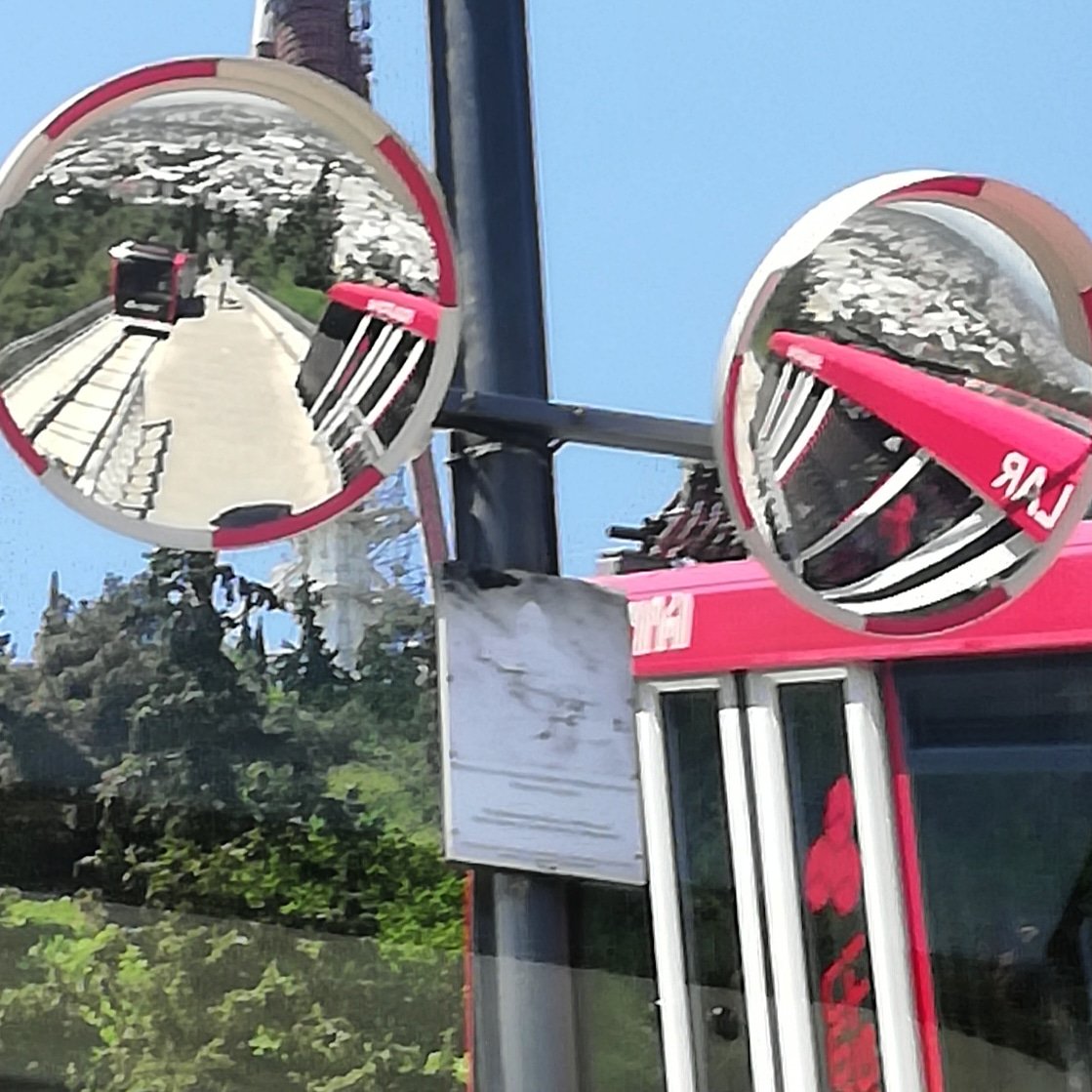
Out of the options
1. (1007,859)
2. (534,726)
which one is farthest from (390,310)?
(1007,859)

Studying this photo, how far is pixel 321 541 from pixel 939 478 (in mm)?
593

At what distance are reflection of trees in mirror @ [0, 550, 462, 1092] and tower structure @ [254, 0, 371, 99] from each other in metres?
0.57

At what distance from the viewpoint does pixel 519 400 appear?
4.98 feet

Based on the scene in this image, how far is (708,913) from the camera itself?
220cm

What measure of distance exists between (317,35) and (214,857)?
1055 mm

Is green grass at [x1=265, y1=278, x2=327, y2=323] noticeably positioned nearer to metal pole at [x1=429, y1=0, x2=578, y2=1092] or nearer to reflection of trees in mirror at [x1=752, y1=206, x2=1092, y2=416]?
metal pole at [x1=429, y1=0, x2=578, y2=1092]

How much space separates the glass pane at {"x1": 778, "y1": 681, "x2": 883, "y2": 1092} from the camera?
84.3 inches

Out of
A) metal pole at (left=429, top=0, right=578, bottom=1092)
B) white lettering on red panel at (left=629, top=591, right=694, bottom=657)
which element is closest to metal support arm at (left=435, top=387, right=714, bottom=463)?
metal pole at (left=429, top=0, right=578, bottom=1092)

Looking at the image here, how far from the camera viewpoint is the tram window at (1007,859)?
2.12m

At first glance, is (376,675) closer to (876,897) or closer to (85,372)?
(876,897)

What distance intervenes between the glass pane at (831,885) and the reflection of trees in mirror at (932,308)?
70 centimetres

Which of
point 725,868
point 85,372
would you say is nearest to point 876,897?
point 725,868

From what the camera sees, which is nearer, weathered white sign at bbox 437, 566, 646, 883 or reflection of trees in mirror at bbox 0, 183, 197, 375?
reflection of trees in mirror at bbox 0, 183, 197, 375

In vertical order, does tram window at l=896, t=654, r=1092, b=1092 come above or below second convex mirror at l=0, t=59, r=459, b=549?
below
